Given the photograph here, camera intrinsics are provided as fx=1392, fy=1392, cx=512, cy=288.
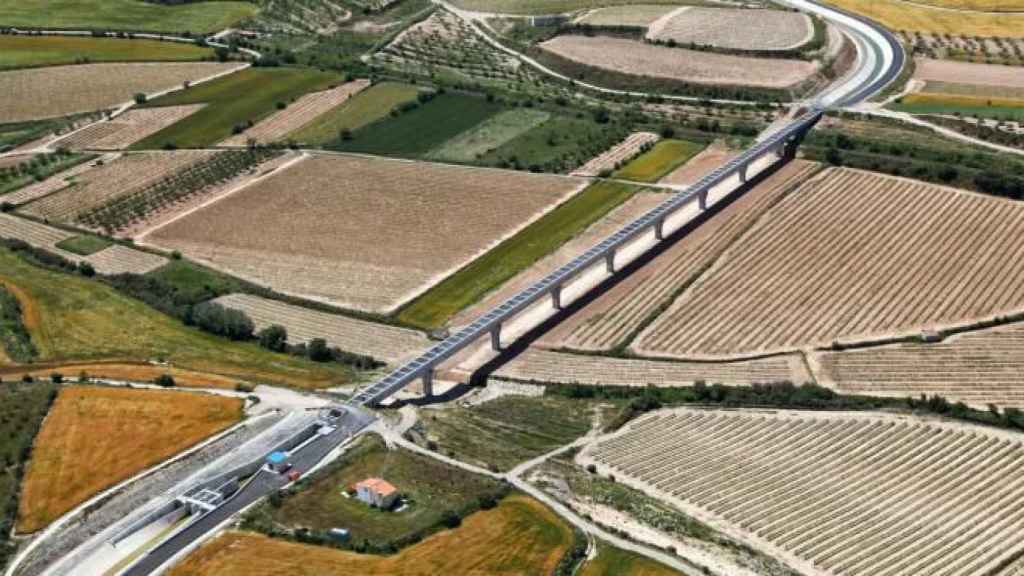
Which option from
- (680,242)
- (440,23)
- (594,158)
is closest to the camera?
(680,242)

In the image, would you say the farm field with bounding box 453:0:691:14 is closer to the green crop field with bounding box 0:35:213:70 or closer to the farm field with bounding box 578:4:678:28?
the farm field with bounding box 578:4:678:28

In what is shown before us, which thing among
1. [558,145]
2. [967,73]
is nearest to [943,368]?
[558,145]

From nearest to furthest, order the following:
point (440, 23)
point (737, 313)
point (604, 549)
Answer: point (604, 549) → point (737, 313) → point (440, 23)

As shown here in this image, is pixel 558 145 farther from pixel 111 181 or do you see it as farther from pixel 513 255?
pixel 111 181

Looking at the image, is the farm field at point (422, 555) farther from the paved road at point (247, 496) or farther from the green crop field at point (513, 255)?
the green crop field at point (513, 255)

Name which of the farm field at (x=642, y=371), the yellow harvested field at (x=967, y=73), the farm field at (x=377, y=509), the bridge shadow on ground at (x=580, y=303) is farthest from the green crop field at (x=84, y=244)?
the yellow harvested field at (x=967, y=73)

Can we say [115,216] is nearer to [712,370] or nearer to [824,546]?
[712,370]

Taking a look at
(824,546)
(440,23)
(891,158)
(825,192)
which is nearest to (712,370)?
(824,546)
